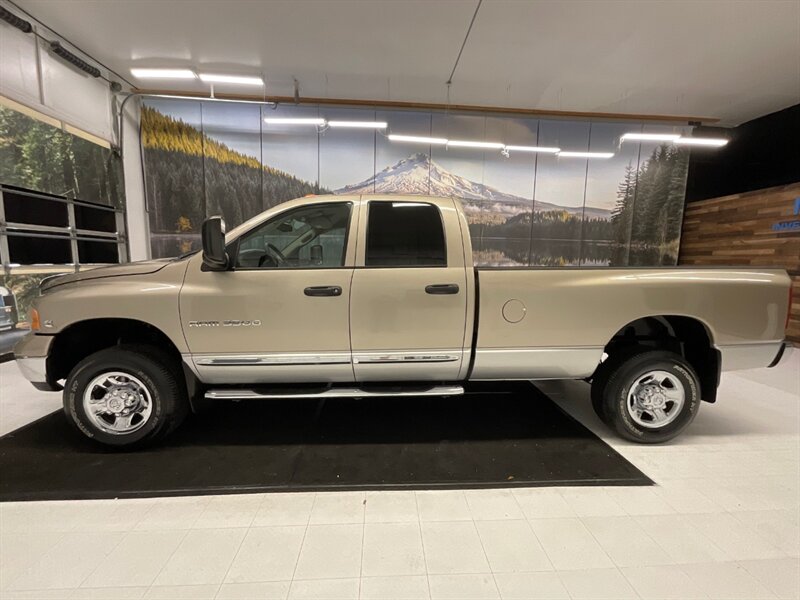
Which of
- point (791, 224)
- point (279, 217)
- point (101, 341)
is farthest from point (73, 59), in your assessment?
point (791, 224)

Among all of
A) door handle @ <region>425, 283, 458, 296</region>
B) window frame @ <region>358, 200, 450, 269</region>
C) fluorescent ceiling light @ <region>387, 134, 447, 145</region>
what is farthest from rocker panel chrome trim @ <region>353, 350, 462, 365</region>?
fluorescent ceiling light @ <region>387, 134, 447, 145</region>

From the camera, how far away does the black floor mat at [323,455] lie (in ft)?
8.21

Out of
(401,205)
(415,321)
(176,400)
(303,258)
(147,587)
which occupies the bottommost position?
(147,587)

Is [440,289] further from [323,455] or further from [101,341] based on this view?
Result: [101,341]

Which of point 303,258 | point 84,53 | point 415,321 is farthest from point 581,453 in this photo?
point 84,53

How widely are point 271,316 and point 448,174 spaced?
7.66 meters

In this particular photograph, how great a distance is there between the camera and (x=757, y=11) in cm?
521

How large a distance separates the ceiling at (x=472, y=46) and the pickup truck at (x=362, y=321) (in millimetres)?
4421

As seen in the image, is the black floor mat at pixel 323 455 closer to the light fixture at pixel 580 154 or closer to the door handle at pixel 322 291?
the door handle at pixel 322 291

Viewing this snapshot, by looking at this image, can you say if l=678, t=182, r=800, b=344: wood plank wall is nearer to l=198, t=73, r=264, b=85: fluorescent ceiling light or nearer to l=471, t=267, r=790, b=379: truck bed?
l=471, t=267, r=790, b=379: truck bed

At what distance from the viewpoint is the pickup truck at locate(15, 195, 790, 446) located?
2.77m

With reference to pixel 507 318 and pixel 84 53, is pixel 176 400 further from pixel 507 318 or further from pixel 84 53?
pixel 84 53

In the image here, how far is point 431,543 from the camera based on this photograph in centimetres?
199

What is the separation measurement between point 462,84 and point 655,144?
226 inches
